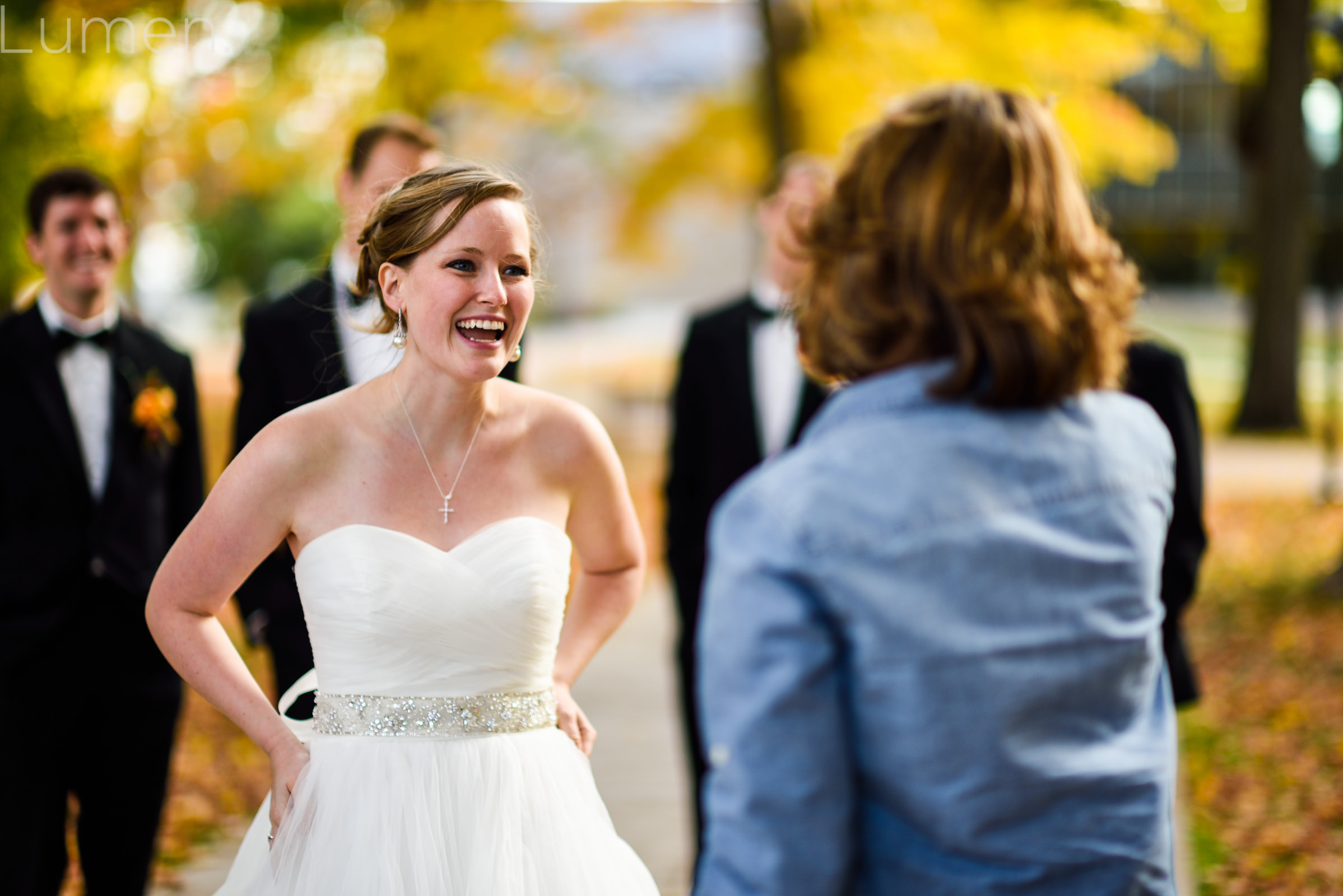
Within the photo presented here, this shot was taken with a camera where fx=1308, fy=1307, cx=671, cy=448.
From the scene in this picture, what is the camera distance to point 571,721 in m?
3.07

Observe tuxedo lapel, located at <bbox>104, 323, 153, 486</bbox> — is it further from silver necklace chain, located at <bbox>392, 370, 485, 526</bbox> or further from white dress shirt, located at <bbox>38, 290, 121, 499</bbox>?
silver necklace chain, located at <bbox>392, 370, 485, 526</bbox>

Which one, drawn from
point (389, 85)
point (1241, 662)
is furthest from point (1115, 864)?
point (389, 85)

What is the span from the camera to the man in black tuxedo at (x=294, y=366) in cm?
382

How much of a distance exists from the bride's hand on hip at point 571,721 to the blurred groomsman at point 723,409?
171cm

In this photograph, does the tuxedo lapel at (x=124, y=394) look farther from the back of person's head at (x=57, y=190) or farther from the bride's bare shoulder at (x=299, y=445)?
the bride's bare shoulder at (x=299, y=445)

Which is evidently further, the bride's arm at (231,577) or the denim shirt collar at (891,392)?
the bride's arm at (231,577)

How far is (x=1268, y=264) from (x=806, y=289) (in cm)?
1792

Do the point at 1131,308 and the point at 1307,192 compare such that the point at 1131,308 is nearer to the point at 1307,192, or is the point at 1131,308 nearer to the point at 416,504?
the point at 416,504

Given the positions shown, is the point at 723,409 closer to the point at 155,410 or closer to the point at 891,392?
the point at 155,410

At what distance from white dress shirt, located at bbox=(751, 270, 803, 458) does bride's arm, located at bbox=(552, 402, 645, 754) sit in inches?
63.7


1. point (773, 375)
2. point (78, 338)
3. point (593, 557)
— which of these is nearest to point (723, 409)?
point (773, 375)

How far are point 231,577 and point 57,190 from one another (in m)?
2.17

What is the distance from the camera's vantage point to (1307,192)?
17578 mm

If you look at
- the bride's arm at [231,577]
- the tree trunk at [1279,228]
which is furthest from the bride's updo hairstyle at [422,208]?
the tree trunk at [1279,228]
